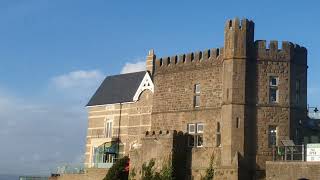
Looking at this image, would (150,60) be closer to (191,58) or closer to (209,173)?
(191,58)

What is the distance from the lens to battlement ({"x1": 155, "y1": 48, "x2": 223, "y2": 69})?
40547mm

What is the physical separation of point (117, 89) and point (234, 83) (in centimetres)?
1918

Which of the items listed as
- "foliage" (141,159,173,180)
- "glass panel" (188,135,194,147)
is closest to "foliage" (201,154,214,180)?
"foliage" (141,159,173,180)

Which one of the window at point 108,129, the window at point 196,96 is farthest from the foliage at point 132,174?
the window at point 108,129

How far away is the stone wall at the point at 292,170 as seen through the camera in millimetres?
32719

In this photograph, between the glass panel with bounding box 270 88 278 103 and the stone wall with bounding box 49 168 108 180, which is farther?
the stone wall with bounding box 49 168 108 180

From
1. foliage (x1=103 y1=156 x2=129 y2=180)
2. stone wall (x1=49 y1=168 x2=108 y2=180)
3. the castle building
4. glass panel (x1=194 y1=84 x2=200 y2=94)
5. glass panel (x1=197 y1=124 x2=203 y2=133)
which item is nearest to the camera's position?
the castle building

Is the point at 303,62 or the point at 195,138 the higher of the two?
the point at 303,62

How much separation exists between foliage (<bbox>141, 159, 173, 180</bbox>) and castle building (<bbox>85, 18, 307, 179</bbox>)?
0.48 m

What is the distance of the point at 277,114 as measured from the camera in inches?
1468

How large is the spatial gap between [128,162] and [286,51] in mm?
14922

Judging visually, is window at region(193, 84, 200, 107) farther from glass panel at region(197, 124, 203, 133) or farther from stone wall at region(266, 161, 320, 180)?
stone wall at region(266, 161, 320, 180)

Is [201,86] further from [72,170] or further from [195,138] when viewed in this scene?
[72,170]

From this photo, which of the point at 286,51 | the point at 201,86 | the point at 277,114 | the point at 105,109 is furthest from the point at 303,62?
the point at 105,109
